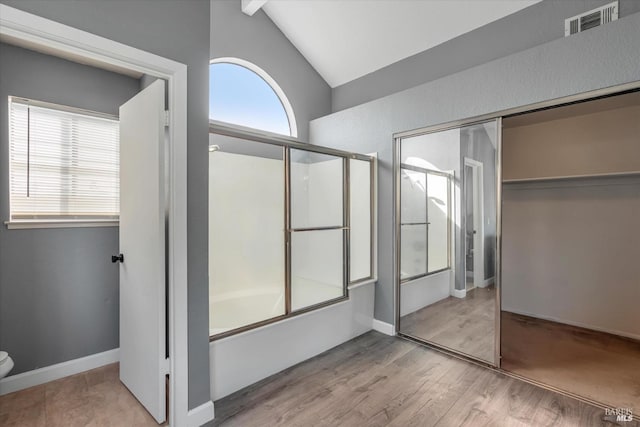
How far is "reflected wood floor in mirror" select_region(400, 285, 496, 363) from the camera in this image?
8.21 feet

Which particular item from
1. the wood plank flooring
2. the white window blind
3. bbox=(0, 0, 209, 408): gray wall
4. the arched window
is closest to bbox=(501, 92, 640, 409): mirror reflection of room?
bbox=(0, 0, 209, 408): gray wall

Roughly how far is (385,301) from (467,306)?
80 cm

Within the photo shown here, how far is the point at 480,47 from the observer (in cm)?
304

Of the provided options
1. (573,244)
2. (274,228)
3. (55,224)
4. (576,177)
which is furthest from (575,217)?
(55,224)

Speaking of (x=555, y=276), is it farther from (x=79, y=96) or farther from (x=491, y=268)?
(x=79, y=96)

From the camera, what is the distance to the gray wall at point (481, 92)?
1878mm

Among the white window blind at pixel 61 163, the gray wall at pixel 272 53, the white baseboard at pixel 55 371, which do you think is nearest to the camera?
the white baseboard at pixel 55 371

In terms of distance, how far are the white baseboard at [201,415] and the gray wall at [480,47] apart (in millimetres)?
3137

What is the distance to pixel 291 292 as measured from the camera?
252cm

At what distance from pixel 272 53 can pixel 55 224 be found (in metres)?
2.94

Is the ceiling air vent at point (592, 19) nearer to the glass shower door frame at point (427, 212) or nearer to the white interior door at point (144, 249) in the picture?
the glass shower door frame at point (427, 212)

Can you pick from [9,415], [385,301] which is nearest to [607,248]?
[385,301]

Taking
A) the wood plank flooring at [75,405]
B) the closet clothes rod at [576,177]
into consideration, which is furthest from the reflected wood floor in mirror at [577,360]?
the wood plank flooring at [75,405]

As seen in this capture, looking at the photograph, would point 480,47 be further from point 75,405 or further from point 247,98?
point 75,405
